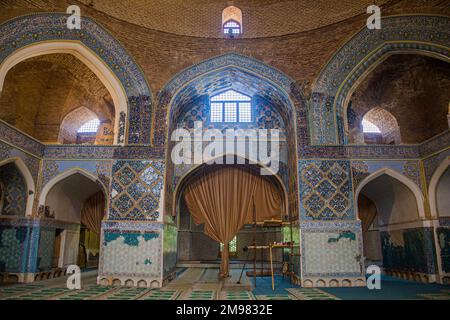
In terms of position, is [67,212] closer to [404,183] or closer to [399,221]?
[404,183]

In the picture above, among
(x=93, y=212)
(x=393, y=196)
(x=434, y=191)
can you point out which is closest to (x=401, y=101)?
(x=393, y=196)

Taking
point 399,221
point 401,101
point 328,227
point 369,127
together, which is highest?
point 401,101

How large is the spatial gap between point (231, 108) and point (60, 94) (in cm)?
604

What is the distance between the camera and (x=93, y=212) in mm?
13016

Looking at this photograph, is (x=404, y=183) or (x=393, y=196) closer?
(x=404, y=183)

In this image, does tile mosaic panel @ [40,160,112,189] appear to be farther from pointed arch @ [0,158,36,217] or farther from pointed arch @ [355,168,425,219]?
pointed arch @ [355,168,425,219]

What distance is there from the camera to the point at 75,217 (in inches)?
469

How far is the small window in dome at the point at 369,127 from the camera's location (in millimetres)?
13039

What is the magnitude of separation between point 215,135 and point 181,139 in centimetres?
114

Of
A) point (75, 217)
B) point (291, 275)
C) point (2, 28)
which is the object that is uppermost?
point (2, 28)

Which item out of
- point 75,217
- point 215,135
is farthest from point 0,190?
point 215,135

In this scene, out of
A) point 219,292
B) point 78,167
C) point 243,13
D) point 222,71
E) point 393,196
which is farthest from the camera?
point 243,13

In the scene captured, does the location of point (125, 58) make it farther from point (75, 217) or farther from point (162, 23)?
point (75, 217)

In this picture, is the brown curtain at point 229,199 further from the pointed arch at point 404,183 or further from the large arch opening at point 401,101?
the large arch opening at point 401,101
